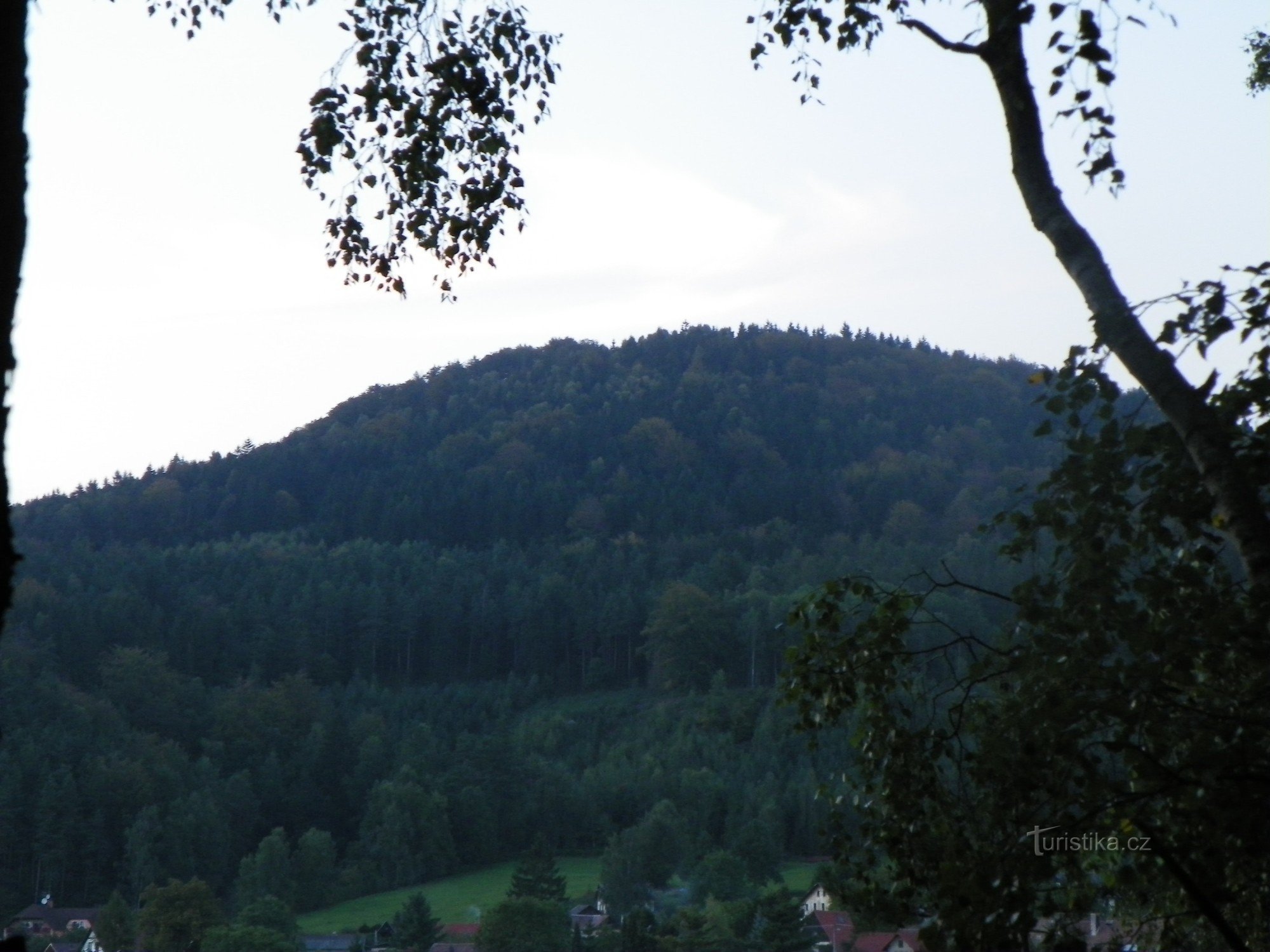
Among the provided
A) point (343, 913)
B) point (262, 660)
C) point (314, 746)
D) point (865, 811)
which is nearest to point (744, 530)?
point (262, 660)

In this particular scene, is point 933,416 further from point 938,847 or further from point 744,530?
point 938,847

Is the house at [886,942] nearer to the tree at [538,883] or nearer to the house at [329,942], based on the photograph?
the house at [329,942]

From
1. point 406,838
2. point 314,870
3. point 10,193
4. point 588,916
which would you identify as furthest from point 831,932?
point 406,838

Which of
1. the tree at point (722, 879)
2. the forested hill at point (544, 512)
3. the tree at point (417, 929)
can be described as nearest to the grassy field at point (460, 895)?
the tree at point (722, 879)

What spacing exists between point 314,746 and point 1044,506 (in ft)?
214

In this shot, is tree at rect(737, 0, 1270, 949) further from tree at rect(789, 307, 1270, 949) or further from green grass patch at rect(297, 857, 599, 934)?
green grass patch at rect(297, 857, 599, 934)

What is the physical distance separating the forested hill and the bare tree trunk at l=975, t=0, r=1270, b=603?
221 feet

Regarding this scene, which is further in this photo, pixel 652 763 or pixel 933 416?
pixel 933 416

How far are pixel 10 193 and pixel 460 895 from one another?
46.8 metres

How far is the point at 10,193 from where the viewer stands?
2.31 m

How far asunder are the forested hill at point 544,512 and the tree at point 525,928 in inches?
1461

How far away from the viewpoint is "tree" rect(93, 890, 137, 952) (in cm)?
3519

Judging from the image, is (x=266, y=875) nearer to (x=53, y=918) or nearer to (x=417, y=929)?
(x=53, y=918)

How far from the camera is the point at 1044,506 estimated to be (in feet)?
12.7
